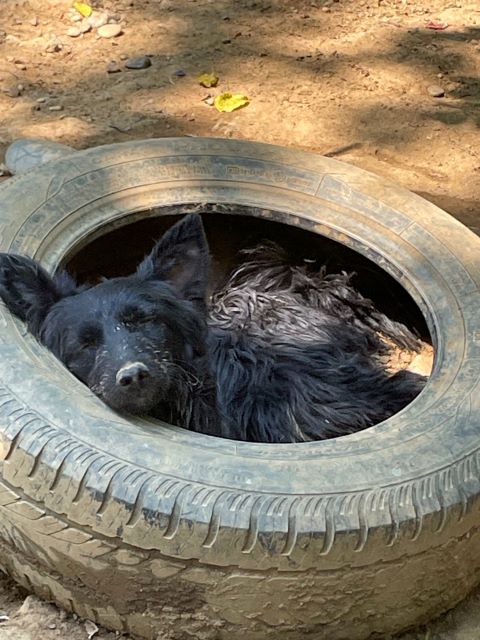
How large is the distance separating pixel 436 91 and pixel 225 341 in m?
3.73

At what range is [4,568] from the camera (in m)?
3.17

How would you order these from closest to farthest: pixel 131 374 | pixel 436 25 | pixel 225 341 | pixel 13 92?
pixel 131 374 < pixel 225 341 < pixel 13 92 < pixel 436 25

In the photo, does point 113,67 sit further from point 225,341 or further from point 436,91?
point 225,341

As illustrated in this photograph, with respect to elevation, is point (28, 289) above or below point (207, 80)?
above

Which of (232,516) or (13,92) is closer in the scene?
(232,516)

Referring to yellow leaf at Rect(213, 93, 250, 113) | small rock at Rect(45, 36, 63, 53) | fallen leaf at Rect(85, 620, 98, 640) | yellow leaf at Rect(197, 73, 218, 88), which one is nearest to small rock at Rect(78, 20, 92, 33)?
small rock at Rect(45, 36, 63, 53)

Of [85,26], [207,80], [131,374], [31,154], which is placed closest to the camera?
[131,374]

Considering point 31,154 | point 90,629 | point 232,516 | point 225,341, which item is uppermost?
point 232,516

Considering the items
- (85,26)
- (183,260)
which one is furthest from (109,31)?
(183,260)

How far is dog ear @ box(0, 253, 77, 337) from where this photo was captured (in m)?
3.17

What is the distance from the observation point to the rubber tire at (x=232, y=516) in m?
2.67

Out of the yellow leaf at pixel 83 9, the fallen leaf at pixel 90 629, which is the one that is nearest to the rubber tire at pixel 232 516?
the fallen leaf at pixel 90 629

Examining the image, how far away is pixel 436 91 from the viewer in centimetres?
675

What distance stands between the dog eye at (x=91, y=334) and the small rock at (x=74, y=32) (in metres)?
4.59
